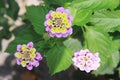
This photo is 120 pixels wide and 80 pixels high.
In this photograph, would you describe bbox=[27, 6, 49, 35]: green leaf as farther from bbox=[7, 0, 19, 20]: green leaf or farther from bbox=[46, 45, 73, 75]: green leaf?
bbox=[7, 0, 19, 20]: green leaf

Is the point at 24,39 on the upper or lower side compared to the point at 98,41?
upper

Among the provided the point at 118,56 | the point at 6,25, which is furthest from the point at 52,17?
the point at 6,25

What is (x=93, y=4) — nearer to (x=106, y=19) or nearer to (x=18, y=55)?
(x=106, y=19)

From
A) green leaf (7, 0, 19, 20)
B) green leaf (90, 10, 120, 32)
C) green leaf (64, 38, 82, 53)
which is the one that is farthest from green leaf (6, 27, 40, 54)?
green leaf (7, 0, 19, 20)

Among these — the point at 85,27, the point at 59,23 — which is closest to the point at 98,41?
the point at 85,27

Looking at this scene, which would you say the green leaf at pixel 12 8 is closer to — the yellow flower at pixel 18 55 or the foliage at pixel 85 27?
the foliage at pixel 85 27
